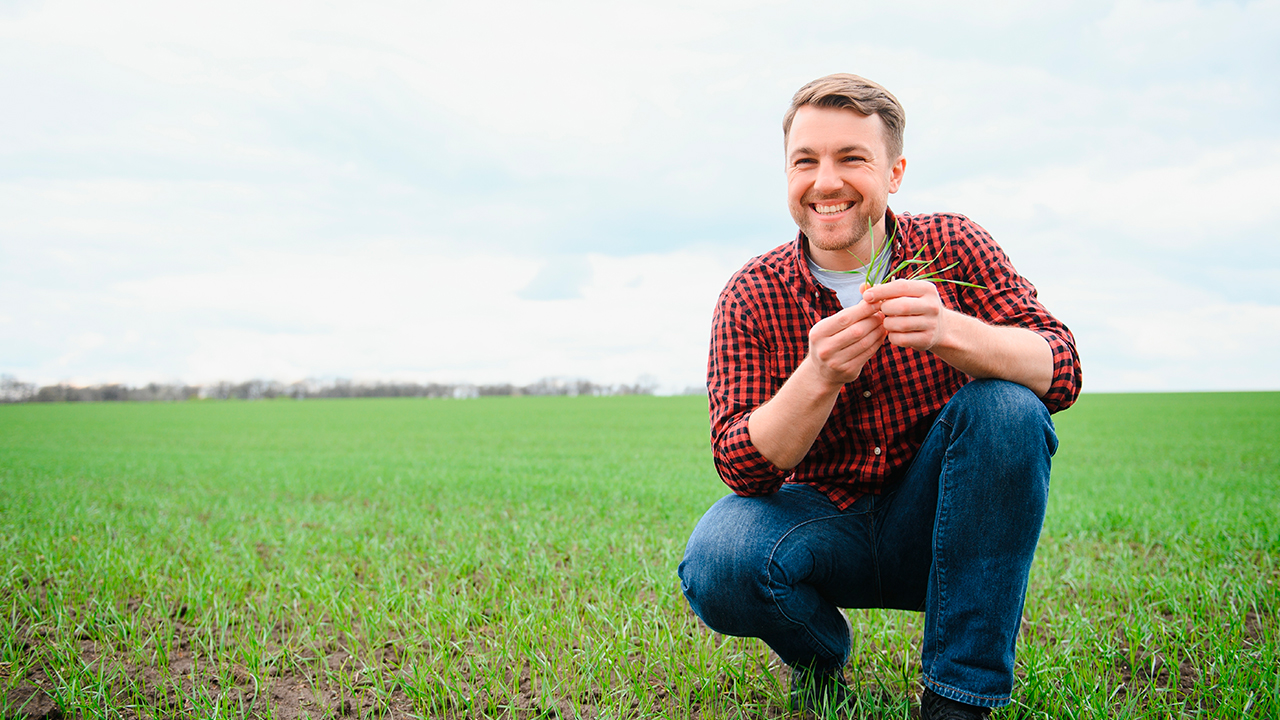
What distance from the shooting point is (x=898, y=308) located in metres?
1.85

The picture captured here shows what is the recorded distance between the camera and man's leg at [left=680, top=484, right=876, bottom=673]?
2215 millimetres

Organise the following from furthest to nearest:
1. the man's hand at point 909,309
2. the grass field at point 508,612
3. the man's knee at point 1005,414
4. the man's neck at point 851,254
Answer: the grass field at point 508,612 < the man's neck at point 851,254 < the man's knee at point 1005,414 < the man's hand at point 909,309

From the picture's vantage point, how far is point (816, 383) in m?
2.01

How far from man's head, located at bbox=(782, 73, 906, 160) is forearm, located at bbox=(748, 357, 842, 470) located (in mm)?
893

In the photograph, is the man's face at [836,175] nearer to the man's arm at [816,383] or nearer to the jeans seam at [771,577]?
the man's arm at [816,383]

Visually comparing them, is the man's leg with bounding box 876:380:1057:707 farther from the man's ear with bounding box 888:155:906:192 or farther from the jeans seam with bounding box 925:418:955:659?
the man's ear with bounding box 888:155:906:192

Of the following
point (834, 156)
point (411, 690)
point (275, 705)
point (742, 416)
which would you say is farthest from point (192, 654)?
point (834, 156)

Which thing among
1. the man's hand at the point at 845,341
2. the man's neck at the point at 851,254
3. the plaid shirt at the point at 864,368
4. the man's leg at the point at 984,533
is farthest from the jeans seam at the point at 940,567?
the man's neck at the point at 851,254

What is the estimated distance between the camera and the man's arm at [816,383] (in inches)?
75.4

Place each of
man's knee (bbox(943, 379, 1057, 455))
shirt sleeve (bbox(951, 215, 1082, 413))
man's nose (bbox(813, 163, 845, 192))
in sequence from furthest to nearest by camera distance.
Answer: man's nose (bbox(813, 163, 845, 192))
shirt sleeve (bbox(951, 215, 1082, 413))
man's knee (bbox(943, 379, 1057, 455))

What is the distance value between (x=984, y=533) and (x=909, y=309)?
71cm

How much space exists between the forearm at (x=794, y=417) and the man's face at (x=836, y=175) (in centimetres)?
58

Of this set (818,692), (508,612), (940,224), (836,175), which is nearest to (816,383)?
(836,175)

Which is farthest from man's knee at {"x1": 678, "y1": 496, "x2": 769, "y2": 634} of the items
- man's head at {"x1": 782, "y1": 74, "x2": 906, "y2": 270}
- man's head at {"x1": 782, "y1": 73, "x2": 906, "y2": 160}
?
man's head at {"x1": 782, "y1": 73, "x2": 906, "y2": 160}
